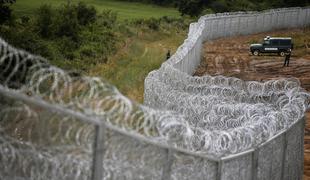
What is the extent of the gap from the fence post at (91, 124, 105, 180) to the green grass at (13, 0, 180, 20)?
5111 centimetres

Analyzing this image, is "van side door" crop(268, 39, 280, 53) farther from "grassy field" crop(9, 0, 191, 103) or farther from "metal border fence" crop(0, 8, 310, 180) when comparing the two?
"metal border fence" crop(0, 8, 310, 180)

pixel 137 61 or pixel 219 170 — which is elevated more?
pixel 219 170

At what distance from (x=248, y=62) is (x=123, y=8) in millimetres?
35563

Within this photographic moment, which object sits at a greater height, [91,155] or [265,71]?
[91,155]

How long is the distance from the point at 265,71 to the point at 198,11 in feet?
97.8

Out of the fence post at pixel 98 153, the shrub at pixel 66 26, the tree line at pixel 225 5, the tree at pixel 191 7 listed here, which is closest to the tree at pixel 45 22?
the shrub at pixel 66 26

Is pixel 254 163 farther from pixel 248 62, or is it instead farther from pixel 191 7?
pixel 191 7

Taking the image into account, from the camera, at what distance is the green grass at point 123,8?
59.0 metres

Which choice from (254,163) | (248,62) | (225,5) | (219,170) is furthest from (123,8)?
(219,170)

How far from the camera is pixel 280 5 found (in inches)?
2507

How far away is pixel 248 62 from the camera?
3725 cm

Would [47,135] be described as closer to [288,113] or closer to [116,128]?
[116,128]

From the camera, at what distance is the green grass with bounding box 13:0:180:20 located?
5895cm

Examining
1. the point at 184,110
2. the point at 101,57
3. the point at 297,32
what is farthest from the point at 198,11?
the point at 184,110
